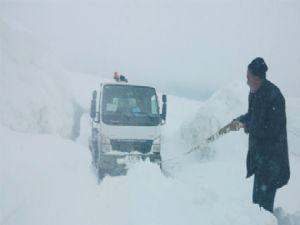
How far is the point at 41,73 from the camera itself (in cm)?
1526

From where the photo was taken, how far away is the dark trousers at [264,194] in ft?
12.7

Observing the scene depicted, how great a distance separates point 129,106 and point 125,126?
434mm

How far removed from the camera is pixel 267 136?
3859 mm

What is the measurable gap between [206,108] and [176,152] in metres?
2.10

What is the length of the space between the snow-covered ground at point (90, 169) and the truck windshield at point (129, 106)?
1.32 m

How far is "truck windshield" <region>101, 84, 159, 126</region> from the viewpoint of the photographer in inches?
317

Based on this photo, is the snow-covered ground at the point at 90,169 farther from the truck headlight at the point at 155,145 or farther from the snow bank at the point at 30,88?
the truck headlight at the point at 155,145

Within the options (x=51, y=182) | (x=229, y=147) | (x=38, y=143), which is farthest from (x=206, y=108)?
(x=51, y=182)

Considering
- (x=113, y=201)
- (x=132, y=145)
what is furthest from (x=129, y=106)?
(x=113, y=201)

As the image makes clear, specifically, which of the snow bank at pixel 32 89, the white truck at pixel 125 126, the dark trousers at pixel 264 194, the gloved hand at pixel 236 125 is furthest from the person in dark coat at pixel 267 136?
the snow bank at pixel 32 89

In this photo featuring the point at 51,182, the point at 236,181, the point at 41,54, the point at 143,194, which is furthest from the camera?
the point at 41,54

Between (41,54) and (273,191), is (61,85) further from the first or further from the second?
(273,191)

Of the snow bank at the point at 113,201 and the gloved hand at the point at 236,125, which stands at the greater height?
the gloved hand at the point at 236,125

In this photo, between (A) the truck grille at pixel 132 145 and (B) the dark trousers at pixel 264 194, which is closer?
(B) the dark trousers at pixel 264 194
